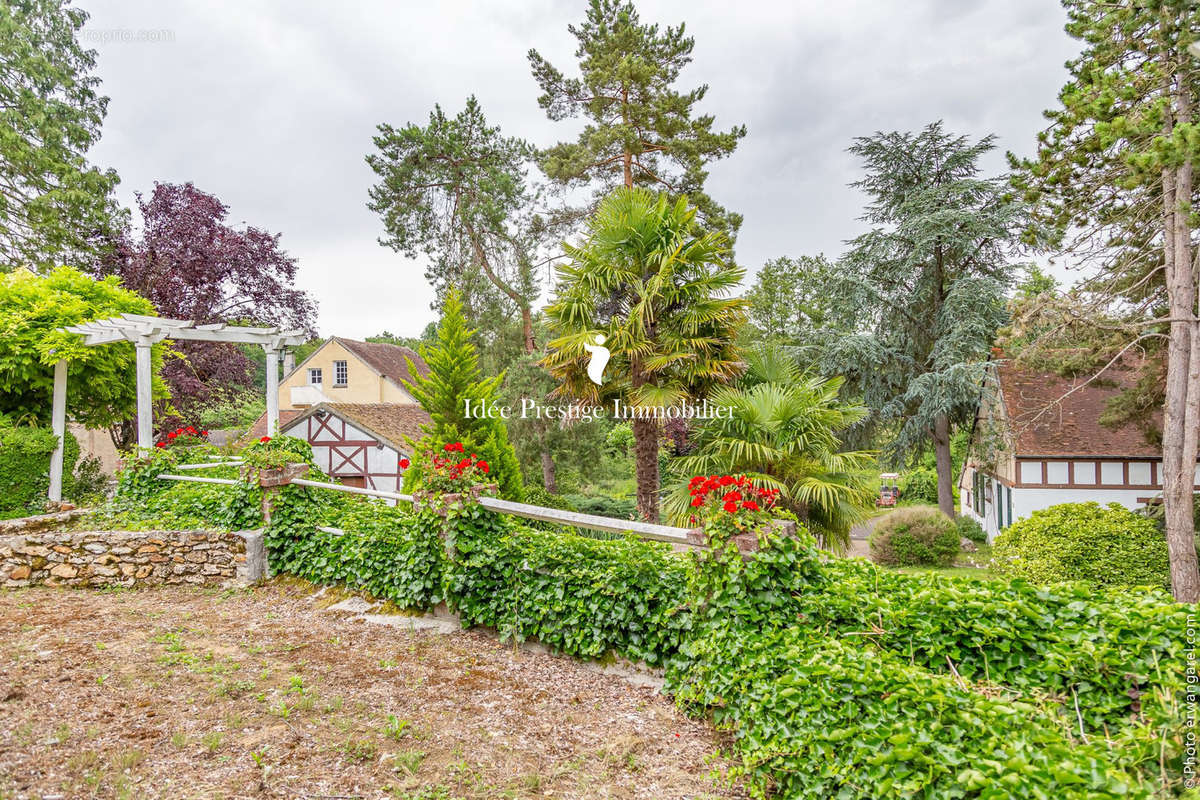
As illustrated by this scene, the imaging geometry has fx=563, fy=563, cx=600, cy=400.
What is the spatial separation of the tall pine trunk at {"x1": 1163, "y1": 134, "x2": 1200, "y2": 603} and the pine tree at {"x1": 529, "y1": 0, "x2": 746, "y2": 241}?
7171 mm

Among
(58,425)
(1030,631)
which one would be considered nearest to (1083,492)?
(1030,631)

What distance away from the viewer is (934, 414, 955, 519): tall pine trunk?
15.2 meters

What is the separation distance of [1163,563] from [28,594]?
1467 cm

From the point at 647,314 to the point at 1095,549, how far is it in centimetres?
848

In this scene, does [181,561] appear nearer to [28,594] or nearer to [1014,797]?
[28,594]

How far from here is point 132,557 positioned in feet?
17.6

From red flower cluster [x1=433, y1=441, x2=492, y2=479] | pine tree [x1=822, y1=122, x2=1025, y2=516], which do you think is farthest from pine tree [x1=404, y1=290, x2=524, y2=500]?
pine tree [x1=822, y1=122, x2=1025, y2=516]

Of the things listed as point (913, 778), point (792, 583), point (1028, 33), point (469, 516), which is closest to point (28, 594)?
point (469, 516)

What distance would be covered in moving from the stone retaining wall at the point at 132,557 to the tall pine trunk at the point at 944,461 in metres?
15.9

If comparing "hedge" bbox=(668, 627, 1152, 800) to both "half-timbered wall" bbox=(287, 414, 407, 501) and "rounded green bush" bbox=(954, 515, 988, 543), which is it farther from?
"rounded green bush" bbox=(954, 515, 988, 543)

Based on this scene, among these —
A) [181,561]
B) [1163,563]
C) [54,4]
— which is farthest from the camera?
[54,4]

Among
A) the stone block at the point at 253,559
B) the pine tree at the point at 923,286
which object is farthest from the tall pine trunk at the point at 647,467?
the pine tree at the point at 923,286

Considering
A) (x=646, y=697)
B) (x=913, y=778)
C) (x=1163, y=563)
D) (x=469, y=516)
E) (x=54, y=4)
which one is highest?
(x=54, y=4)

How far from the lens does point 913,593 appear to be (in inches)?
116
